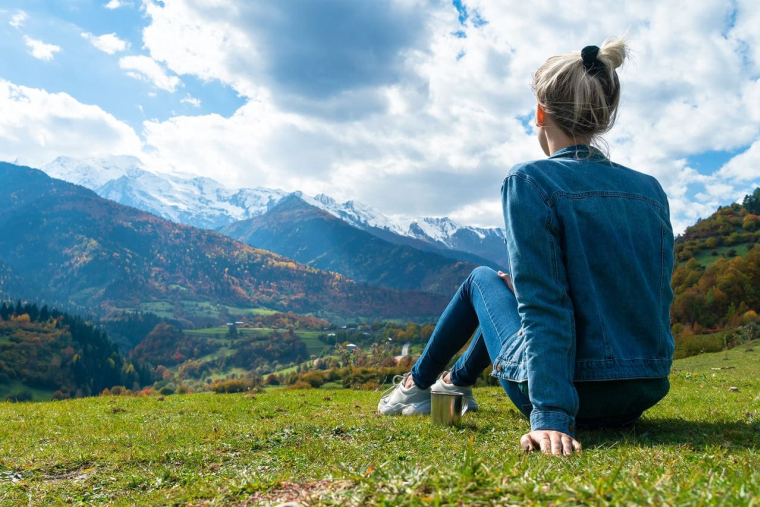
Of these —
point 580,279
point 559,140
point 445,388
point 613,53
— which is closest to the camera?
point 580,279

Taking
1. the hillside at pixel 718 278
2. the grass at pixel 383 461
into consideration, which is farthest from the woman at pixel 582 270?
the hillside at pixel 718 278

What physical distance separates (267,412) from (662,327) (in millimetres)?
5962

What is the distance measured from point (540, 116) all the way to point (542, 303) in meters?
1.44

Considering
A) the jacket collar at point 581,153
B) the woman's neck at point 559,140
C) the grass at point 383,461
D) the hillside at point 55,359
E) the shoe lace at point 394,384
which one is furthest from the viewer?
the hillside at point 55,359

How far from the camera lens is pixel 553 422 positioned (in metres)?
2.84

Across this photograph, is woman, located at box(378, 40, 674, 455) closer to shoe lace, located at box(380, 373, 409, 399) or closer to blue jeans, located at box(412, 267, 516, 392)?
blue jeans, located at box(412, 267, 516, 392)

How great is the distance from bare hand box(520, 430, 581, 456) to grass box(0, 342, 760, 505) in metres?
0.11

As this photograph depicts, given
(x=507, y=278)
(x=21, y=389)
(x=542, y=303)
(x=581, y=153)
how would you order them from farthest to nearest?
(x=21, y=389) → (x=507, y=278) → (x=581, y=153) → (x=542, y=303)

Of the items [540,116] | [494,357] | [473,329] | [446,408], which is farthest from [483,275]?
[446,408]

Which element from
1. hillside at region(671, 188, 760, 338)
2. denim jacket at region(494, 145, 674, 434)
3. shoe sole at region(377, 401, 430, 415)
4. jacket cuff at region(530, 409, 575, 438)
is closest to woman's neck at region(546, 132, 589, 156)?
denim jacket at region(494, 145, 674, 434)

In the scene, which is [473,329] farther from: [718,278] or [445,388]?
[718,278]

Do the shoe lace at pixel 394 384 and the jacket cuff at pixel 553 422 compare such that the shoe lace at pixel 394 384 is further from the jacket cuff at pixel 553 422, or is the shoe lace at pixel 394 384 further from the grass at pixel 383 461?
the jacket cuff at pixel 553 422

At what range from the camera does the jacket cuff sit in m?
2.83

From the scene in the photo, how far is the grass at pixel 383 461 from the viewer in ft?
5.38
